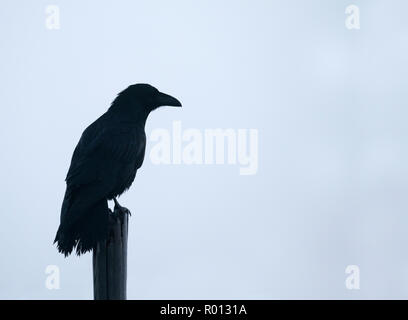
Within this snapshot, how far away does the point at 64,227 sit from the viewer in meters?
5.44

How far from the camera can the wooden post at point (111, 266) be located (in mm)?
4734

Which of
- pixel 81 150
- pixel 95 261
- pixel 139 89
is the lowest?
pixel 95 261

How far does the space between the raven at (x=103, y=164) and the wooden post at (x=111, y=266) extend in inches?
6.1

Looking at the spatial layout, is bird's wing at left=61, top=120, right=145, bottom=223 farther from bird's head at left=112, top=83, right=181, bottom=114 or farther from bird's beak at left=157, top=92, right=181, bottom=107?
bird's beak at left=157, top=92, right=181, bottom=107

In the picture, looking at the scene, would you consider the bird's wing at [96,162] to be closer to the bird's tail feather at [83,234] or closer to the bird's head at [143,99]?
the bird's tail feather at [83,234]

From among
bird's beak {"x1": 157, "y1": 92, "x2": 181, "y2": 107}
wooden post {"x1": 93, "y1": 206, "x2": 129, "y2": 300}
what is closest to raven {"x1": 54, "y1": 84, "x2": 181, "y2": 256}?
bird's beak {"x1": 157, "y1": 92, "x2": 181, "y2": 107}

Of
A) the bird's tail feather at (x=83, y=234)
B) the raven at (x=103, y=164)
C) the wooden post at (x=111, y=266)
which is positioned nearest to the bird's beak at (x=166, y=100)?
the raven at (x=103, y=164)

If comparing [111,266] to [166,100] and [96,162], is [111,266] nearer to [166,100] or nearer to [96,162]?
[96,162]

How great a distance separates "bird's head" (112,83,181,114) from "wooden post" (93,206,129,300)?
10.5ft
